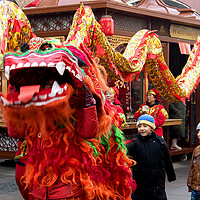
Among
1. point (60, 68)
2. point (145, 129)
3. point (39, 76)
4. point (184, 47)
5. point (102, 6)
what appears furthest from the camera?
point (184, 47)

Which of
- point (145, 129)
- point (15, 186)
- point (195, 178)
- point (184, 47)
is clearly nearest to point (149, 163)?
point (145, 129)

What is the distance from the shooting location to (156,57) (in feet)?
26.0

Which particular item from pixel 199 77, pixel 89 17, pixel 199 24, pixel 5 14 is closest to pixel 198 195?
pixel 89 17

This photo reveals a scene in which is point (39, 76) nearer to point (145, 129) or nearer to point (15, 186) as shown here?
point (145, 129)

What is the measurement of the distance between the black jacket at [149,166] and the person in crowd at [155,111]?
2.91 m

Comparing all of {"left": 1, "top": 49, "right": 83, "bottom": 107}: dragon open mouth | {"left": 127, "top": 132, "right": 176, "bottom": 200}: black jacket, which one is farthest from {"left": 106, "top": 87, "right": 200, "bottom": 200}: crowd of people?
{"left": 1, "top": 49, "right": 83, "bottom": 107}: dragon open mouth

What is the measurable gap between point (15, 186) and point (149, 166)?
11.8 feet

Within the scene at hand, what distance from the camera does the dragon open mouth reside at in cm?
290

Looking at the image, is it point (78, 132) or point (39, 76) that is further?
point (78, 132)

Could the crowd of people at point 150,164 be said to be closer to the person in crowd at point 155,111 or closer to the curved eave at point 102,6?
the person in crowd at point 155,111

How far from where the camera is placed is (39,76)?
3.06 meters

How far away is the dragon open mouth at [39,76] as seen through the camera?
2.90 m

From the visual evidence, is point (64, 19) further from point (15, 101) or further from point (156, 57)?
point (15, 101)

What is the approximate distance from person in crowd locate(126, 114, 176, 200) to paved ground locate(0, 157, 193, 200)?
6.88ft
